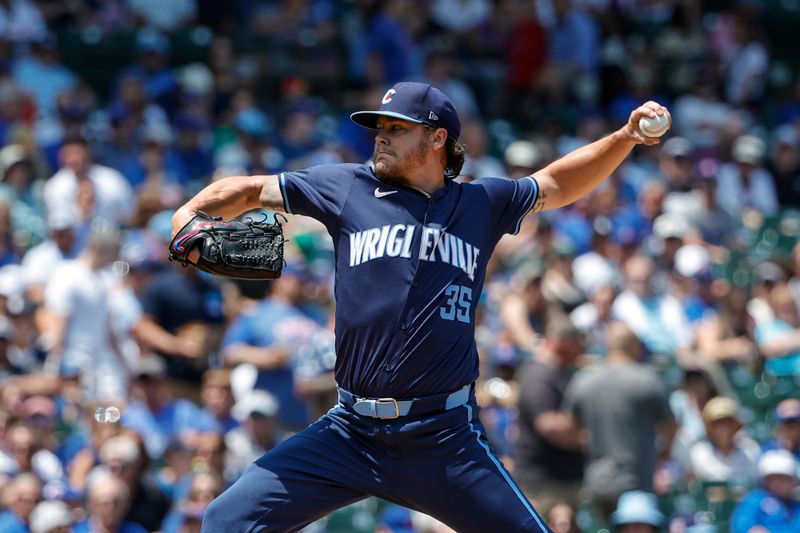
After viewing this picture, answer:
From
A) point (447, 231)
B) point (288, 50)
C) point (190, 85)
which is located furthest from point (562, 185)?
point (288, 50)

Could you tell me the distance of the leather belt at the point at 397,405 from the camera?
5.05 metres

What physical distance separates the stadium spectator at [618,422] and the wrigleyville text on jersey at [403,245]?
338cm

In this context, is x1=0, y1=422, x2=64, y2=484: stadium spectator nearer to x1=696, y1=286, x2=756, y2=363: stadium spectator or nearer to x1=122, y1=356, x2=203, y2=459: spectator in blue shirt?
x1=122, y1=356, x2=203, y2=459: spectator in blue shirt

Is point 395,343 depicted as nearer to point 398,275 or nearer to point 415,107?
point 398,275

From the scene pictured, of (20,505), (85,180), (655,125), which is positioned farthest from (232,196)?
(85,180)

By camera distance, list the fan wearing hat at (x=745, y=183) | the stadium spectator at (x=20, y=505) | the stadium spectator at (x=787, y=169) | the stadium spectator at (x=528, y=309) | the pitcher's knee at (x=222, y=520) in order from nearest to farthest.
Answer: the pitcher's knee at (x=222, y=520) → the stadium spectator at (x=20, y=505) → the stadium spectator at (x=528, y=309) → the fan wearing hat at (x=745, y=183) → the stadium spectator at (x=787, y=169)

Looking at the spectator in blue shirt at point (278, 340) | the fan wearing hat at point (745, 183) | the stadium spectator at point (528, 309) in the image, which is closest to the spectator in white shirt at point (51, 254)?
the spectator in blue shirt at point (278, 340)

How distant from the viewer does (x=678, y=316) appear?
35.5 feet

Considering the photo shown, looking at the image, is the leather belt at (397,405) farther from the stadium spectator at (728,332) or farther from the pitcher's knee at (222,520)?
the stadium spectator at (728,332)

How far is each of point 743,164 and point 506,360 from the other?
17.5 ft

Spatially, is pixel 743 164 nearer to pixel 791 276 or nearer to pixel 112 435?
pixel 791 276

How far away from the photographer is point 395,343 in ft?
16.5

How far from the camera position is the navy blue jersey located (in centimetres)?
505

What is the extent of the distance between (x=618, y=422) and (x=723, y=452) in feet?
4.18
